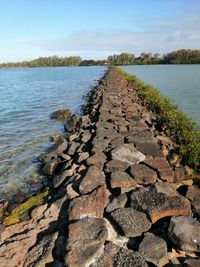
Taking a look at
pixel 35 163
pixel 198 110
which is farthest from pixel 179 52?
pixel 35 163

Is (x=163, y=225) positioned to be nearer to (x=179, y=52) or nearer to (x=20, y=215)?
(x=20, y=215)

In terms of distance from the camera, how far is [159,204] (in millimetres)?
5113

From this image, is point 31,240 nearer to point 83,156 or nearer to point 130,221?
point 130,221

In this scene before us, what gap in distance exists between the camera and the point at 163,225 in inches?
190

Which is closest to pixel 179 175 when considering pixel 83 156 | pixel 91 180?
pixel 91 180

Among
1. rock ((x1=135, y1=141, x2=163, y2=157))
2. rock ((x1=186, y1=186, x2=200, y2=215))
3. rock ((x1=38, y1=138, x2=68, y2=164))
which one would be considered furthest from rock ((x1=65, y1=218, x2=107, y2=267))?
rock ((x1=38, y1=138, x2=68, y2=164))

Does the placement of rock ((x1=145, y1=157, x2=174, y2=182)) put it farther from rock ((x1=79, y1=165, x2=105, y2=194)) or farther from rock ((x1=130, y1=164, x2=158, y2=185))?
rock ((x1=79, y1=165, x2=105, y2=194))

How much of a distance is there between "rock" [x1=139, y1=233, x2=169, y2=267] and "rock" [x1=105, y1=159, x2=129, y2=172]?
7.52 feet

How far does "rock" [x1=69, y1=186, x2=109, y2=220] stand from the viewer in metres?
5.01

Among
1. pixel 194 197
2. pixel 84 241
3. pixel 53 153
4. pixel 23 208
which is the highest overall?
pixel 84 241

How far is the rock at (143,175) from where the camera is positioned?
6164mm

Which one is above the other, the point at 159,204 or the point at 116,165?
the point at 159,204

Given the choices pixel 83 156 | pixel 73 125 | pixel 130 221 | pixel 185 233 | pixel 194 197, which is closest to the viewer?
pixel 185 233

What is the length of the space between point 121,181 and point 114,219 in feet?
4.11
